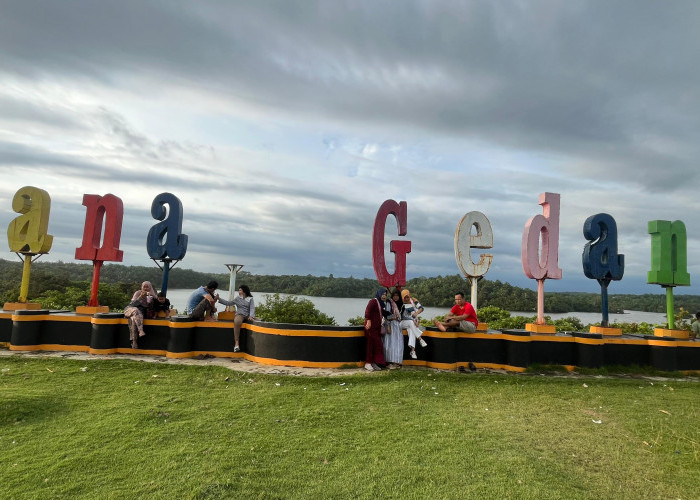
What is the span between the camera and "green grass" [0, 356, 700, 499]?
13.4 ft

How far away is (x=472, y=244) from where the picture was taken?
35.9ft

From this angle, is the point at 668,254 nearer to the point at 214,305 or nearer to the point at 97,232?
the point at 214,305

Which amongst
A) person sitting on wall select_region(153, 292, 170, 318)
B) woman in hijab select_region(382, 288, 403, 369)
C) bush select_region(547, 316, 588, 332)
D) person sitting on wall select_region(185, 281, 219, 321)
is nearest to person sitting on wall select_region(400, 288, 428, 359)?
woman in hijab select_region(382, 288, 403, 369)

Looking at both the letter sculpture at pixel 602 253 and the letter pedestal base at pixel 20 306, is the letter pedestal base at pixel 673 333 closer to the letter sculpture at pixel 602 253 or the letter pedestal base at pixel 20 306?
the letter sculpture at pixel 602 253

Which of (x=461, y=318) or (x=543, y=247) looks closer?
(x=461, y=318)

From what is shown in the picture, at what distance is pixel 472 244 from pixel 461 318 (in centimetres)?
231

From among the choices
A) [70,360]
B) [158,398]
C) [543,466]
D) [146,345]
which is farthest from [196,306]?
[543,466]

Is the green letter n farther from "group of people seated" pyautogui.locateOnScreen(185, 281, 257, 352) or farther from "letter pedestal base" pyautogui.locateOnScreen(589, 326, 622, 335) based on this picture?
"group of people seated" pyautogui.locateOnScreen(185, 281, 257, 352)

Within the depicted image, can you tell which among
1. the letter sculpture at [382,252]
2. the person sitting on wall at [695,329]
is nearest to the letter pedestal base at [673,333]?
the person sitting on wall at [695,329]

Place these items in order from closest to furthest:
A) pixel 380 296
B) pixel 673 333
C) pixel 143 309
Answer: pixel 380 296 → pixel 143 309 → pixel 673 333

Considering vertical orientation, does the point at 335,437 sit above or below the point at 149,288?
below

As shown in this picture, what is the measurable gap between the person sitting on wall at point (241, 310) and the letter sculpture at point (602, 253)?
8.17 metres

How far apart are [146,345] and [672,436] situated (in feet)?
32.1

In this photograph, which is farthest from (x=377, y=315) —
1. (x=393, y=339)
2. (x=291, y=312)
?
(x=291, y=312)
